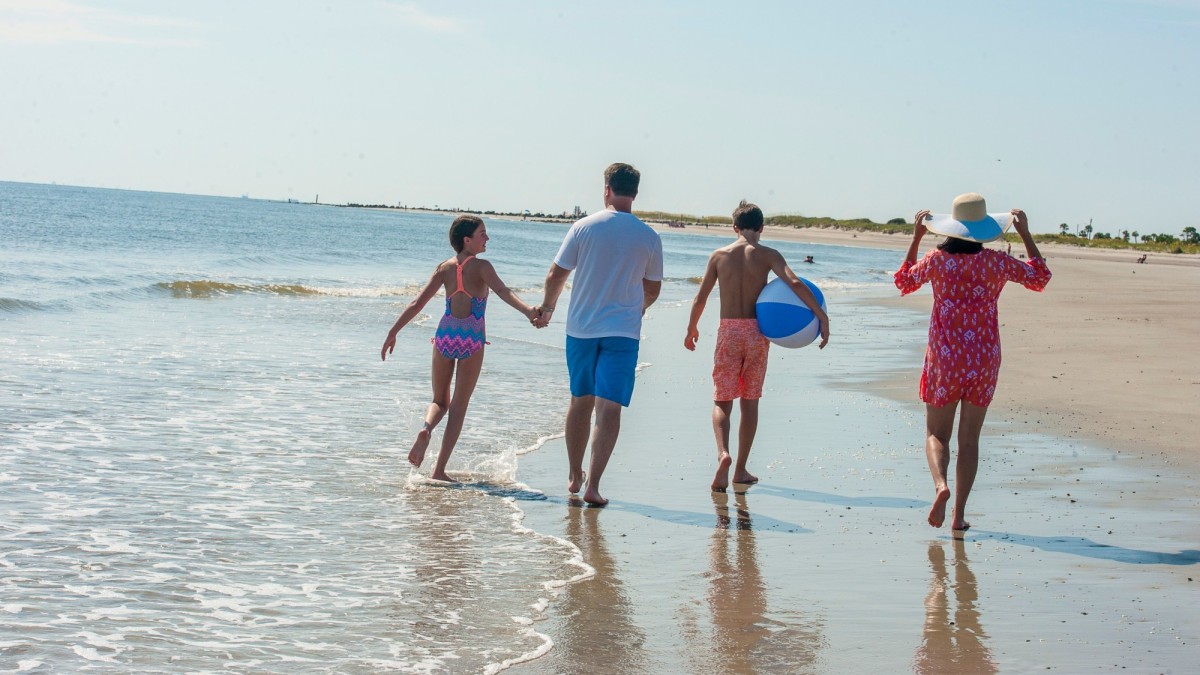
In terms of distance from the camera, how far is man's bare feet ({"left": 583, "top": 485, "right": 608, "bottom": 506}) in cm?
651

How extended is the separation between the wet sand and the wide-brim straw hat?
5.18 feet

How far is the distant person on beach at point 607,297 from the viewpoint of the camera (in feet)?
21.4

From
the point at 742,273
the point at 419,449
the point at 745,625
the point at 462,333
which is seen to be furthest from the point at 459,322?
the point at 745,625

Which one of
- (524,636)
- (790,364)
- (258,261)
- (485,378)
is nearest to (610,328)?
(524,636)

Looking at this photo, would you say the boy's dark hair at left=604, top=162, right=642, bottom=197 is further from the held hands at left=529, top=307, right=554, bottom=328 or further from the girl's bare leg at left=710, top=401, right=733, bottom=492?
the girl's bare leg at left=710, top=401, right=733, bottom=492

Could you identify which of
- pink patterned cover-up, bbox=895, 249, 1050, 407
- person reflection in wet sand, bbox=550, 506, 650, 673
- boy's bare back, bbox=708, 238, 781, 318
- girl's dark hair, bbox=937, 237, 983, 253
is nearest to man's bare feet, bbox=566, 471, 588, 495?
person reflection in wet sand, bbox=550, 506, 650, 673

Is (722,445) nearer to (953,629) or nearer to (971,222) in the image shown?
(971,222)

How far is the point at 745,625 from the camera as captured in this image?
4.43 meters

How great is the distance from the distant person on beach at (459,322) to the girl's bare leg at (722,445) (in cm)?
145

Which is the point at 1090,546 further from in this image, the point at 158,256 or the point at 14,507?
the point at 158,256

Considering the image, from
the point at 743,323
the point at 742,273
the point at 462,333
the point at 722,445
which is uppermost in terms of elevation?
the point at 742,273

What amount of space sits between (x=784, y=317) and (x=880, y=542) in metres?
1.78

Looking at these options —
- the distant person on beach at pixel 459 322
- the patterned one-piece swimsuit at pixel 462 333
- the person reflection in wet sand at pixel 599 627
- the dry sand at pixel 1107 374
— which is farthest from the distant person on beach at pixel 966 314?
the patterned one-piece swimsuit at pixel 462 333

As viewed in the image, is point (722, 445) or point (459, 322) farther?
point (459, 322)
